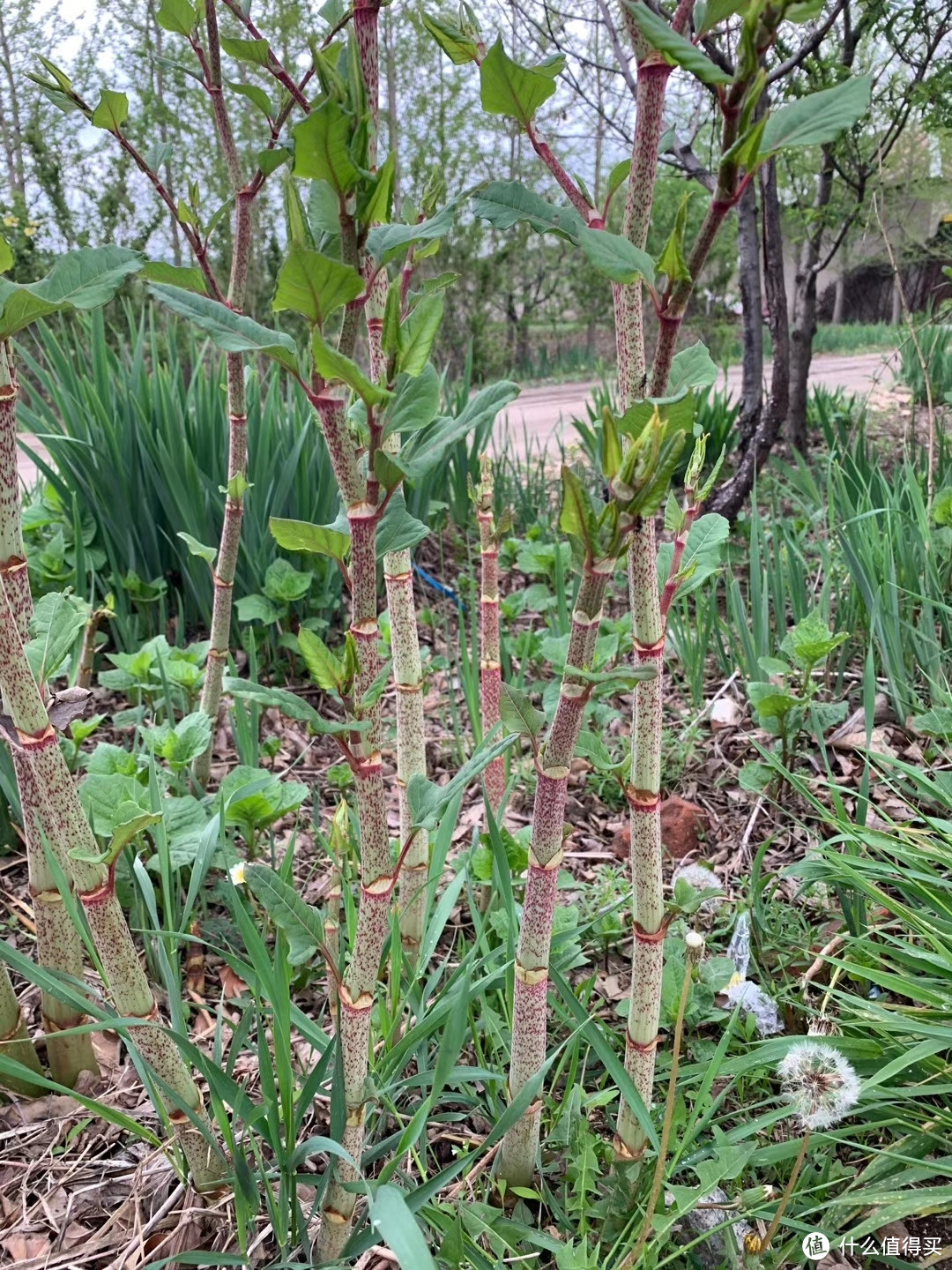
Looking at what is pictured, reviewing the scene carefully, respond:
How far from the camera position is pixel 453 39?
0.73 meters

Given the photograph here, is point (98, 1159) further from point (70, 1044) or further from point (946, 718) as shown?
point (946, 718)

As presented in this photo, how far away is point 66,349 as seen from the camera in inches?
99.5

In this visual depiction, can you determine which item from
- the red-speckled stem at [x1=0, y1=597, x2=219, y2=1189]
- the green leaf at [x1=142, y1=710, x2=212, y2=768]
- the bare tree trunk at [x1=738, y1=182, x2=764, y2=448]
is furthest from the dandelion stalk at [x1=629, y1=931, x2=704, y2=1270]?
the bare tree trunk at [x1=738, y1=182, x2=764, y2=448]

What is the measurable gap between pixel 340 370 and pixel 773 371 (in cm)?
264

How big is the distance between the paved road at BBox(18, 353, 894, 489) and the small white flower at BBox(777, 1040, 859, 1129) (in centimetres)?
491

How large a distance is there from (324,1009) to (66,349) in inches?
87.4

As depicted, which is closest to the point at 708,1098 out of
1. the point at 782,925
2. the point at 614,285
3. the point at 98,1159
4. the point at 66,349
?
the point at 782,925

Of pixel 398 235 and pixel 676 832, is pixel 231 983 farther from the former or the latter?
pixel 398 235

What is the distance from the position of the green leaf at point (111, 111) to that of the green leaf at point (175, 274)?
0.31m

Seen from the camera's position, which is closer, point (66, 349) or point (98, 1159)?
point (98, 1159)

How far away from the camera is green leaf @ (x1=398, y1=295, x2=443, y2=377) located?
0.58 metres

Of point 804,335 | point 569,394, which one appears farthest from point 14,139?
point 804,335

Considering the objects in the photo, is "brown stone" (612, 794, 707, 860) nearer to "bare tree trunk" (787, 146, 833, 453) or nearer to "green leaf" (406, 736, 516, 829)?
"green leaf" (406, 736, 516, 829)

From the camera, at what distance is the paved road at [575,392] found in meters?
6.42
